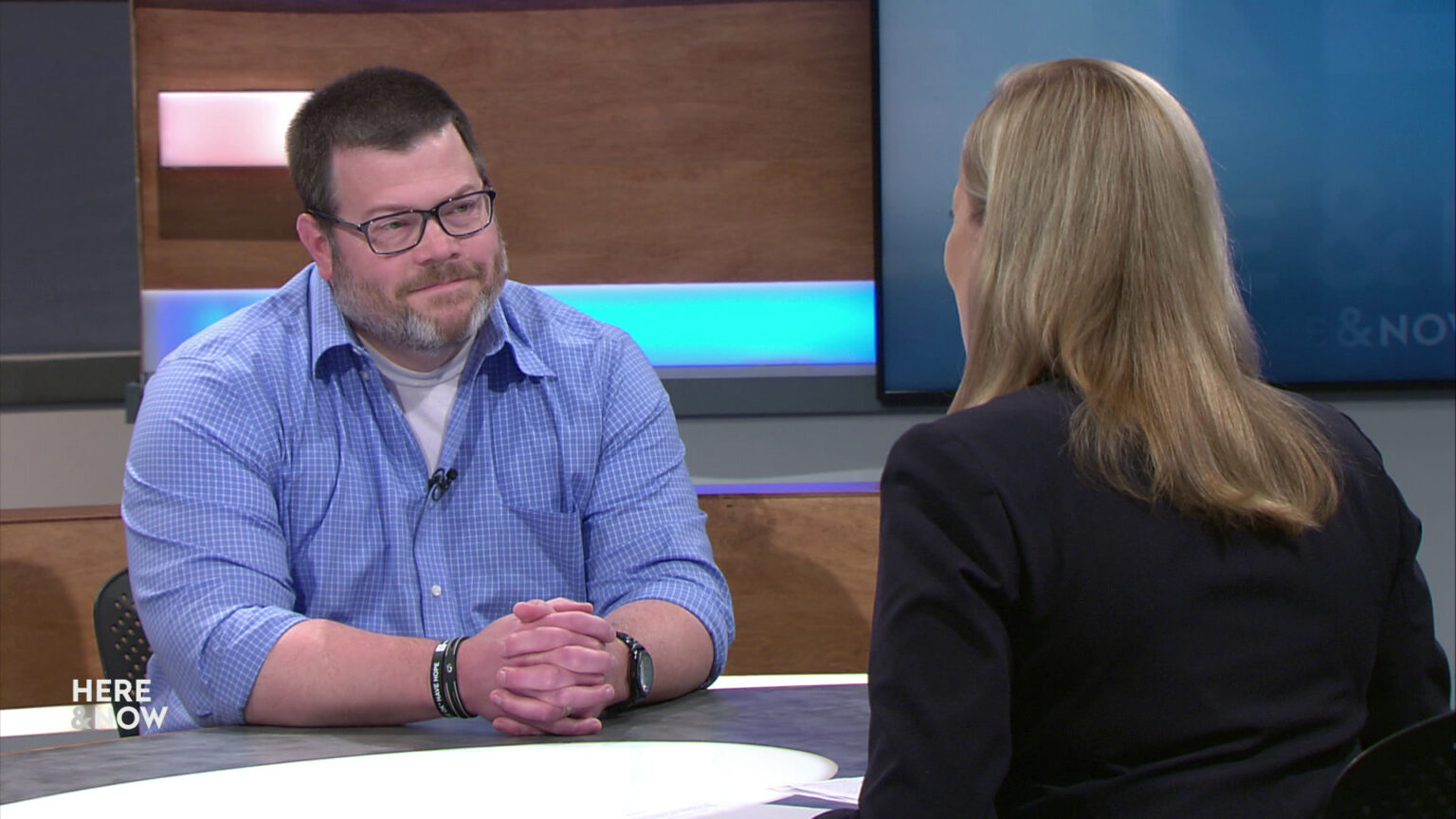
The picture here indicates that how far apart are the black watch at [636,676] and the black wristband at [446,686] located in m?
0.17

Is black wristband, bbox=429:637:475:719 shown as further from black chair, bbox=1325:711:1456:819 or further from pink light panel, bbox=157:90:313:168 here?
pink light panel, bbox=157:90:313:168

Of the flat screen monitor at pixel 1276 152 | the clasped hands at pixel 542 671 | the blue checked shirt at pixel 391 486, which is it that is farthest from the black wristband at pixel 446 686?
the flat screen monitor at pixel 1276 152

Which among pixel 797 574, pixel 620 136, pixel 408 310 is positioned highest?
pixel 620 136

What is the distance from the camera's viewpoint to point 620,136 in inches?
123

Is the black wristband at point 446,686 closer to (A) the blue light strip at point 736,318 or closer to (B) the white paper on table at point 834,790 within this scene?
(B) the white paper on table at point 834,790

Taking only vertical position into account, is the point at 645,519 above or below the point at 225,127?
below

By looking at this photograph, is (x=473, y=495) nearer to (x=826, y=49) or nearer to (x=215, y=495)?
(x=215, y=495)

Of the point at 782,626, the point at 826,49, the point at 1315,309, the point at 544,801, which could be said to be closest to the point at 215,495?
the point at 544,801

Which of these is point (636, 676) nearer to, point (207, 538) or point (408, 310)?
point (207, 538)

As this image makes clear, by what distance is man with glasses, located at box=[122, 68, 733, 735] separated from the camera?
166 centimetres

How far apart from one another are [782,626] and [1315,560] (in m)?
1.96

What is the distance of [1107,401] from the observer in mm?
970

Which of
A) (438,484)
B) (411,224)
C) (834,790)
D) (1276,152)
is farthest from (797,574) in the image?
(834,790)

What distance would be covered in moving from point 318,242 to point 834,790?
1.22m
